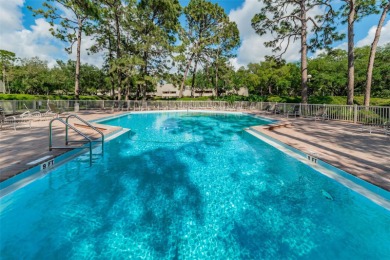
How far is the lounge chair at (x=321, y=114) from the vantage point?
12092 millimetres

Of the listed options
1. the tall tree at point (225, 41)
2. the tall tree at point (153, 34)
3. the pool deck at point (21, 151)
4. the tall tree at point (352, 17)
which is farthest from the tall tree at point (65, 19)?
the tall tree at point (352, 17)

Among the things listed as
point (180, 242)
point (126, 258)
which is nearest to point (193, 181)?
point (180, 242)

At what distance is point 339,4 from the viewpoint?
43.0ft

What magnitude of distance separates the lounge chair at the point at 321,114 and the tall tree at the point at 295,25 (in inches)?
103

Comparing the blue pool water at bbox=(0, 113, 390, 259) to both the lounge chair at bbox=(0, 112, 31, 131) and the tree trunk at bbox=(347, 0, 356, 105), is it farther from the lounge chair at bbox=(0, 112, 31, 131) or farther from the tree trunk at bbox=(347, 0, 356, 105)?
the tree trunk at bbox=(347, 0, 356, 105)

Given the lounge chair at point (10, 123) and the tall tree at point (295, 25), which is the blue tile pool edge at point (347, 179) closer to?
the lounge chair at point (10, 123)

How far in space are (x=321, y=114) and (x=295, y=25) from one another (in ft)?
25.5

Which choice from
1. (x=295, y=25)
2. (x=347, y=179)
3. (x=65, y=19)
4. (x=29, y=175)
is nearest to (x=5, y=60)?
(x=65, y=19)

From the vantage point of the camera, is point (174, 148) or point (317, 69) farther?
point (317, 69)

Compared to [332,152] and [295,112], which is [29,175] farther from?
[295,112]

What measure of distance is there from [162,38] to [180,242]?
21.2m

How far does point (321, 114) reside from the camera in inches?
496

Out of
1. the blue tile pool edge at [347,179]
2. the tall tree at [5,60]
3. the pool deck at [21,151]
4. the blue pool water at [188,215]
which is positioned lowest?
the blue pool water at [188,215]

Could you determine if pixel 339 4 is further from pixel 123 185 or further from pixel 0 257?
pixel 0 257
